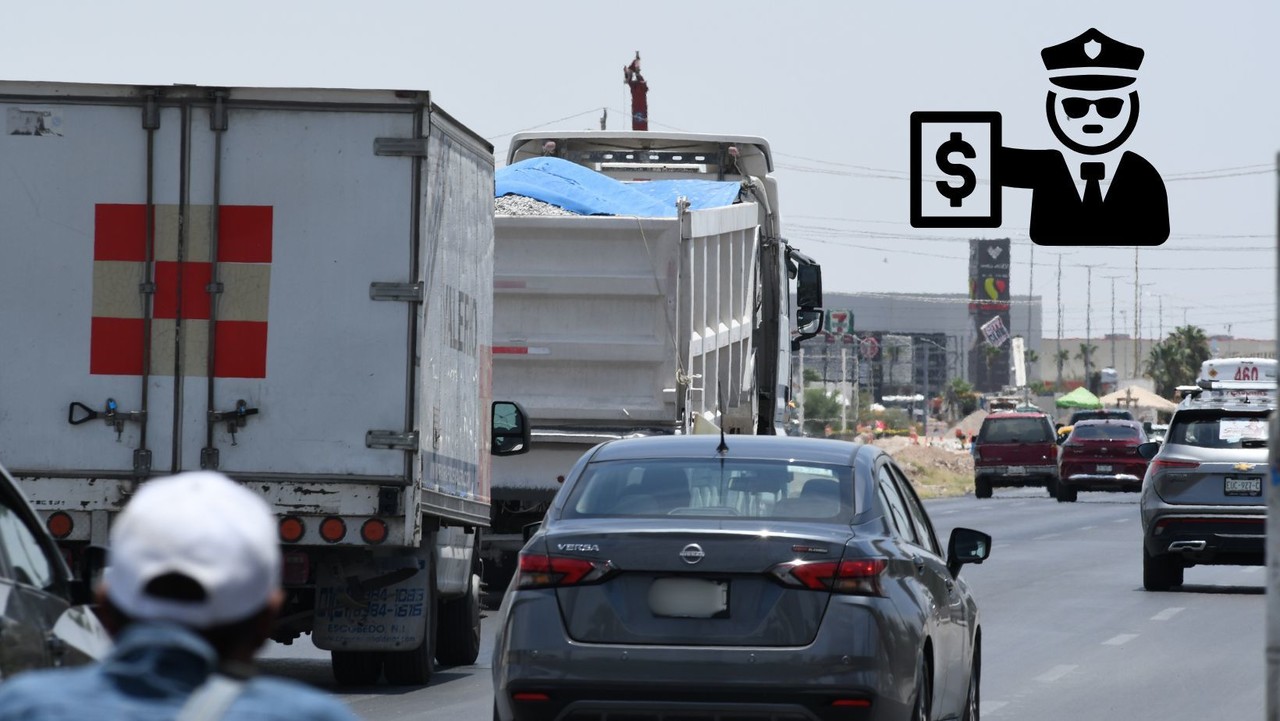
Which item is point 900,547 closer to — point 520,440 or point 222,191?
point 222,191

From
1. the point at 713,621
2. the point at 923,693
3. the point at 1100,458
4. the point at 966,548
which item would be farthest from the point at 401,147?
the point at 1100,458

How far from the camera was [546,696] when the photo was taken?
8.06 metres

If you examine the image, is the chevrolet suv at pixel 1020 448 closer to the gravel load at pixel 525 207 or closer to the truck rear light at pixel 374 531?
the gravel load at pixel 525 207

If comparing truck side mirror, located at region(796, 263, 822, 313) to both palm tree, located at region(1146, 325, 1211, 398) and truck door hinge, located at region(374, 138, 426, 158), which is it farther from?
palm tree, located at region(1146, 325, 1211, 398)

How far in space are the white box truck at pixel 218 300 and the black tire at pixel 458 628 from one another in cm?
221

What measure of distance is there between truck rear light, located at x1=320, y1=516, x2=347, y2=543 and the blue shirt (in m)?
8.32

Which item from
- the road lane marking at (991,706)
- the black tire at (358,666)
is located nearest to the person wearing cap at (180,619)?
the road lane marking at (991,706)

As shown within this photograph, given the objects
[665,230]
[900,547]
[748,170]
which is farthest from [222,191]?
[748,170]

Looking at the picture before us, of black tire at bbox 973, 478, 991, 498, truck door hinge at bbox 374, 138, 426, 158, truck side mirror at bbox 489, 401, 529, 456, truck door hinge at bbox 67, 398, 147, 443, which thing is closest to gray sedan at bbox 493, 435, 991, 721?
truck door hinge at bbox 374, 138, 426, 158

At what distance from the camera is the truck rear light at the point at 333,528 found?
11.3 m

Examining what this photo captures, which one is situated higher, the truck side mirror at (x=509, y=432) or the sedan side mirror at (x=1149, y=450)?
the truck side mirror at (x=509, y=432)

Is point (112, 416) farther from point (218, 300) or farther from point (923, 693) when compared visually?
point (923, 693)

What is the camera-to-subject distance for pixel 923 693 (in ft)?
27.7

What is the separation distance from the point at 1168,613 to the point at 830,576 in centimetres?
1099
